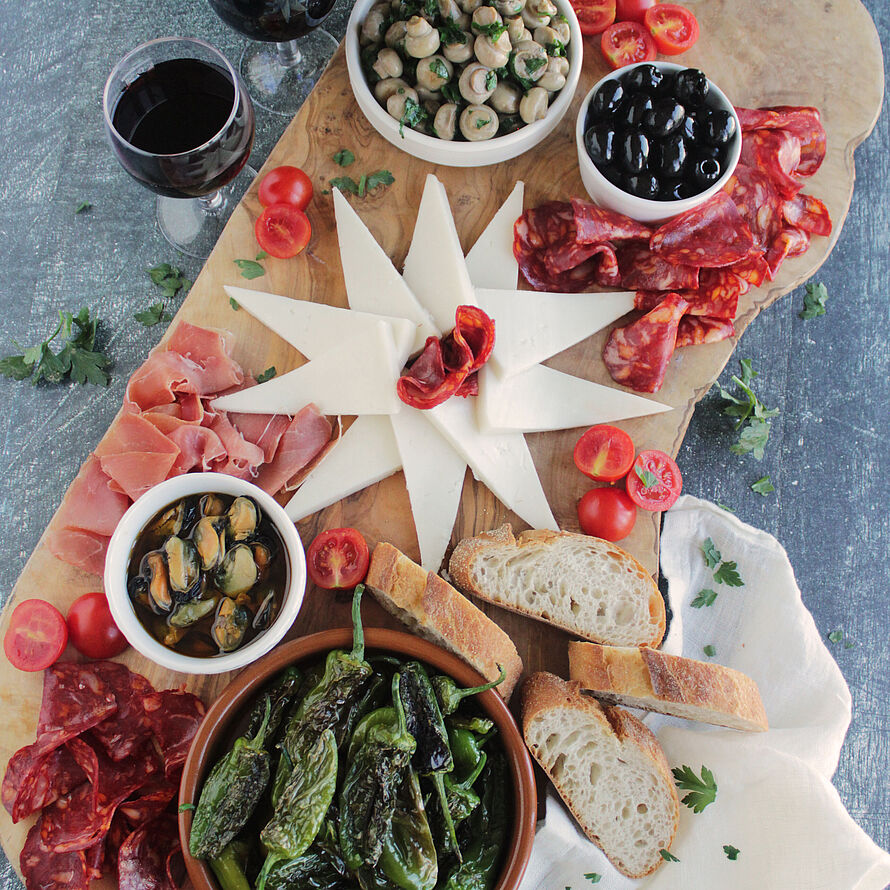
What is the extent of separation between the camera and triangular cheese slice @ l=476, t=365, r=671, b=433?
2.54 meters

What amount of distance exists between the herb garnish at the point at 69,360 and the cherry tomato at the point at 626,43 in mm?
1972

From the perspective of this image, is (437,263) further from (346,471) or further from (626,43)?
(626,43)

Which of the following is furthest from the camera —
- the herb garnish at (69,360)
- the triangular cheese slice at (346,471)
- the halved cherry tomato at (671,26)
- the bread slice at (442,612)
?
the herb garnish at (69,360)

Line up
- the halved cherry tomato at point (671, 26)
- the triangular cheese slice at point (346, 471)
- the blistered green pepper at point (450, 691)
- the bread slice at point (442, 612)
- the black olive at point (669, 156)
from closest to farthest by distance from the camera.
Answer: the blistered green pepper at point (450, 691)
the bread slice at point (442, 612)
the black olive at point (669, 156)
the triangular cheese slice at point (346, 471)
the halved cherry tomato at point (671, 26)

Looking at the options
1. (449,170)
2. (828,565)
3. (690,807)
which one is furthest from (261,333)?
(828,565)

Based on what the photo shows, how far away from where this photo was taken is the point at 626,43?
2730 mm

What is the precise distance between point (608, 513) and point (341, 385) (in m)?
0.89

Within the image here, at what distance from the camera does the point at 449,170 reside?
8.90 feet

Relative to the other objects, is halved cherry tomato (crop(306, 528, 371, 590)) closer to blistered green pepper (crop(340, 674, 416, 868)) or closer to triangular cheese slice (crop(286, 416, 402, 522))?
triangular cheese slice (crop(286, 416, 402, 522))

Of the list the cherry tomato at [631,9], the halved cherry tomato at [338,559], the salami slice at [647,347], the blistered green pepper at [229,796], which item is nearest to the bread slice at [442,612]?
the halved cherry tomato at [338,559]

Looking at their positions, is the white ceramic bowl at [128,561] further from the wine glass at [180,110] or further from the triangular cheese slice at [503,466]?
the wine glass at [180,110]

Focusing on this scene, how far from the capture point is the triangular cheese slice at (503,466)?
2520 millimetres

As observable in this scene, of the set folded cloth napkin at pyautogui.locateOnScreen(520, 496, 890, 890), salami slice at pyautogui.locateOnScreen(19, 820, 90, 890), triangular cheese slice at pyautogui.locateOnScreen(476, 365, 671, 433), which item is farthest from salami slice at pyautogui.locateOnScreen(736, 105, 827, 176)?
salami slice at pyautogui.locateOnScreen(19, 820, 90, 890)

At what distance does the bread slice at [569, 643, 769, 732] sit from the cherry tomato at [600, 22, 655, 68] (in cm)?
187
